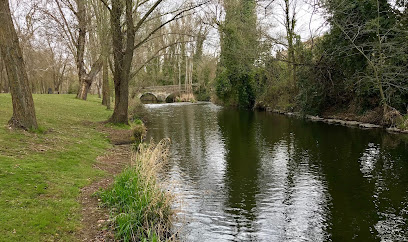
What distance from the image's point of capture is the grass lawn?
16.7 feet

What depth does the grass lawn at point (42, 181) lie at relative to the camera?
200 inches

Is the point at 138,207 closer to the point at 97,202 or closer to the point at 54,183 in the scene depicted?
the point at 97,202

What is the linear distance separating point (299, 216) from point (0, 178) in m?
6.45

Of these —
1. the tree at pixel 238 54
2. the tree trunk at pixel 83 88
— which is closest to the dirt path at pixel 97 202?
the tree at pixel 238 54

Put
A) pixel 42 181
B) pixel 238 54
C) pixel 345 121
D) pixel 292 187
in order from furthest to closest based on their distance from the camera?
pixel 238 54 → pixel 345 121 → pixel 292 187 → pixel 42 181

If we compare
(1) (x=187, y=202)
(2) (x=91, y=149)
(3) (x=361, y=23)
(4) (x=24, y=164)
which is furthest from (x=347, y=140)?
(4) (x=24, y=164)

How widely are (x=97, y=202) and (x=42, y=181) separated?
139cm

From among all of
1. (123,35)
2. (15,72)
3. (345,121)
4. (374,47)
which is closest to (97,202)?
(15,72)

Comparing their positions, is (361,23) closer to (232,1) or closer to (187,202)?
(232,1)

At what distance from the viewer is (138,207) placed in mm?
6176

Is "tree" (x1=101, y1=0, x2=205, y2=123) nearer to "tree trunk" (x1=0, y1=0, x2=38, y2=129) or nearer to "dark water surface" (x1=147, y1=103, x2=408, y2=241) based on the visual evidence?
"dark water surface" (x1=147, y1=103, x2=408, y2=241)

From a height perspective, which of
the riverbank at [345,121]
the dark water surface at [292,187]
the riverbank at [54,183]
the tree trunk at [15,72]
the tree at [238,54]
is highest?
the tree at [238,54]

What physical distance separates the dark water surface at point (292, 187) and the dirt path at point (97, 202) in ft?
4.97

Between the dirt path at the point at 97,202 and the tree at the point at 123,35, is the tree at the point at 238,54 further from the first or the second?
the dirt path at the point at 97,202
